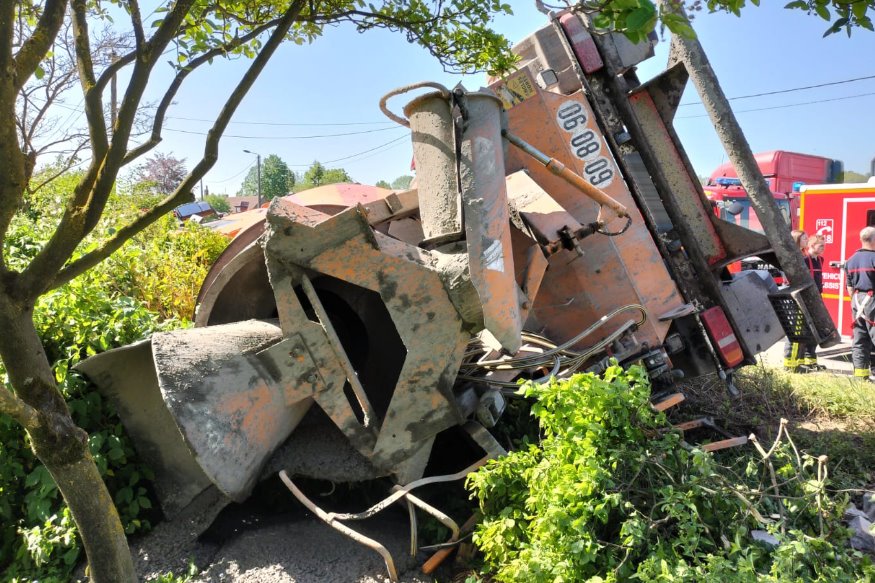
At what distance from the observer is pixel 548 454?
274 centimetres

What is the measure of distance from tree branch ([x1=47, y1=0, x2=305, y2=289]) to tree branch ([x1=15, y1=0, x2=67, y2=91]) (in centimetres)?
58

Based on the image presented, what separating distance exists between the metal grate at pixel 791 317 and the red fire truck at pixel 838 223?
6.15m

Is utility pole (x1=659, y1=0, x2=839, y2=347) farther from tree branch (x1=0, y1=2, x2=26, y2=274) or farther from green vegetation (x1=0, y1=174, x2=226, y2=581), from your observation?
tree branch (x1=0, y1=2, x2=26, y2=274)

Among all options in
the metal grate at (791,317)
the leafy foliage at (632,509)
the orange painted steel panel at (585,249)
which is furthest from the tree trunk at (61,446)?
the metal grate at (791,317)

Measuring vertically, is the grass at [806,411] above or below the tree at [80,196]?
below

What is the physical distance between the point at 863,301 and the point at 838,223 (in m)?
3.34

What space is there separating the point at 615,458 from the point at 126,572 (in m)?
1.88

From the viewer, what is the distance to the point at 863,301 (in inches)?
285

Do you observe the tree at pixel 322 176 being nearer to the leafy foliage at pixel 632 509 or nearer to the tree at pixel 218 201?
the tree at pixel 218 201

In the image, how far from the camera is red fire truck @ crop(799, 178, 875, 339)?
31.8 feet

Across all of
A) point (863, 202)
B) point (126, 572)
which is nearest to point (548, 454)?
point (126, 572)

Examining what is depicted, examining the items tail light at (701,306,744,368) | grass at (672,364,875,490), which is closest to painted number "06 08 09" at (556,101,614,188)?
tail light at (701,306,744,368)

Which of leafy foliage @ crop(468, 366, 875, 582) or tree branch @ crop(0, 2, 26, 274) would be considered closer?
tree branch @ crop(0, 2, 26, 274)

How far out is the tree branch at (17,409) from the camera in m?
1.78
